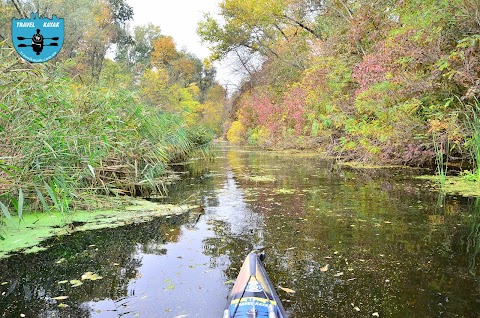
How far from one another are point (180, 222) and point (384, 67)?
5.45 metres

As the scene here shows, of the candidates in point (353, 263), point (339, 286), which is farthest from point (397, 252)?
point (339, 286)

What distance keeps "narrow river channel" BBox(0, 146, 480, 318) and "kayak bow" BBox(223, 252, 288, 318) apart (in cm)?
28

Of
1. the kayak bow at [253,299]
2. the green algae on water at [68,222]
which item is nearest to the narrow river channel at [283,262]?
the green algae on water at [68,222]

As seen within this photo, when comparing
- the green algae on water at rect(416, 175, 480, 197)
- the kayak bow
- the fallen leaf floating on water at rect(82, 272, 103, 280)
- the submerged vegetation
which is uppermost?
the submerged vegetation

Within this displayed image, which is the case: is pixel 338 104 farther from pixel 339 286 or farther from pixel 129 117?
pixel 339 286

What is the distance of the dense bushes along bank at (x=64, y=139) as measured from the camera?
304 cm

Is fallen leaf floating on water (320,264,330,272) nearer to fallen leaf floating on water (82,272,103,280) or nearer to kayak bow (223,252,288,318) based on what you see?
kayak bow (223,252,288,318)

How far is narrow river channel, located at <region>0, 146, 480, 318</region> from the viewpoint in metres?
2.14

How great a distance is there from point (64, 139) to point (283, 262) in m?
2.29

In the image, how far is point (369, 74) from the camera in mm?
8133

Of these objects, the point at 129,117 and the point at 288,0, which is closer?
the point at 129,117

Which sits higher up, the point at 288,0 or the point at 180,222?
the point at 288,0

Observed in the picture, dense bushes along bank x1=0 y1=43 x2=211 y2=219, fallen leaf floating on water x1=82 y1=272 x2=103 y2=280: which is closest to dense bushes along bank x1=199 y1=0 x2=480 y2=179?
dense bushes along bank x1=0 y1=43 x2=211 y2=219

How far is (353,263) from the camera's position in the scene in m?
2.75
